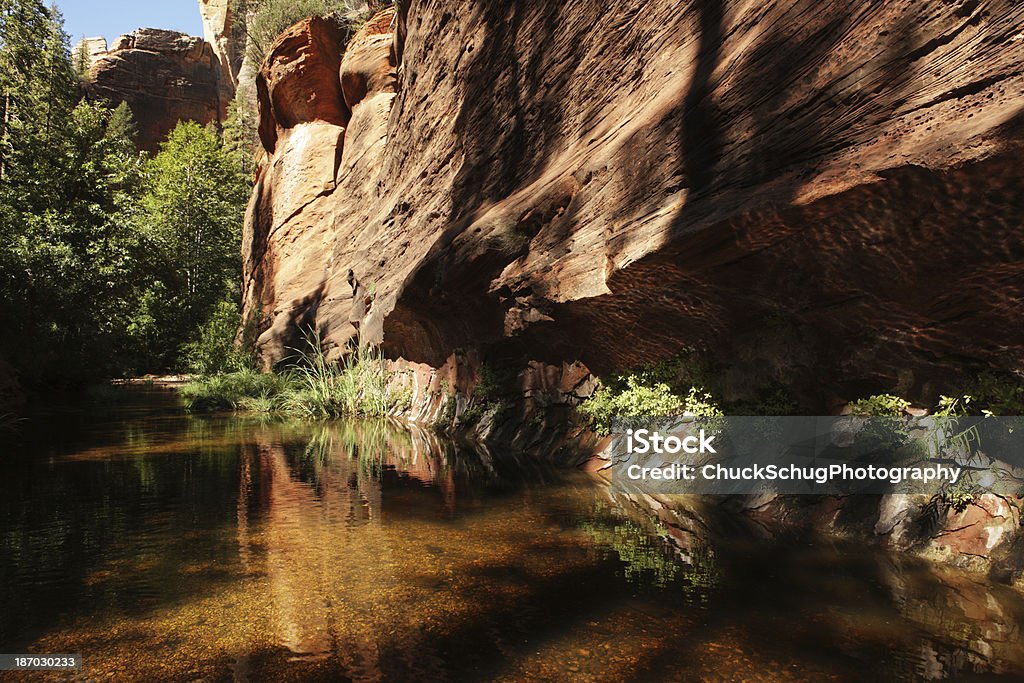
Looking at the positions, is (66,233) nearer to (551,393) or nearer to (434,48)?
(434,48)

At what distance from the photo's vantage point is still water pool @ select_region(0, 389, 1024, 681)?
231cm

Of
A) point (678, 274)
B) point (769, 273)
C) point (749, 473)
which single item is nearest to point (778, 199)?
point (769, 273)

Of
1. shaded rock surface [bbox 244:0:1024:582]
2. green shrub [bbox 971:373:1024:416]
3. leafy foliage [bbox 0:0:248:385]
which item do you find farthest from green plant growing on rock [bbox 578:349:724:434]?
leafy foliage [bbox 0:0:248:385]

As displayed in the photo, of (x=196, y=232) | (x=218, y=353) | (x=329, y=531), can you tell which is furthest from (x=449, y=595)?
(x=196, y=232)

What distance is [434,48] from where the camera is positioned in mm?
12031

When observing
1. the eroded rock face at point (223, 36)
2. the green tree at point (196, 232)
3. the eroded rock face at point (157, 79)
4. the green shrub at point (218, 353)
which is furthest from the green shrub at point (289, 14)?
the eroded rock face at point (157, 79)

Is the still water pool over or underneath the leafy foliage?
underneath

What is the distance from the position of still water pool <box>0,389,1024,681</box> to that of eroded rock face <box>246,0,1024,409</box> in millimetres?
1523

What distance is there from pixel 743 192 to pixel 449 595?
10.3 ft

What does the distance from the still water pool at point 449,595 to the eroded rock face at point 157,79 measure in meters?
43.6

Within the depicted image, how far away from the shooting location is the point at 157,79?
4203 cm

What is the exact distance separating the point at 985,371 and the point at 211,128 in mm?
39629

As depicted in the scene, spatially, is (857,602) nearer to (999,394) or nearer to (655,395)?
(999,394)

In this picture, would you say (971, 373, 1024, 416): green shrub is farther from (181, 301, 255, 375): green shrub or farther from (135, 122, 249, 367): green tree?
(135, 122, 249, 367): green tree
